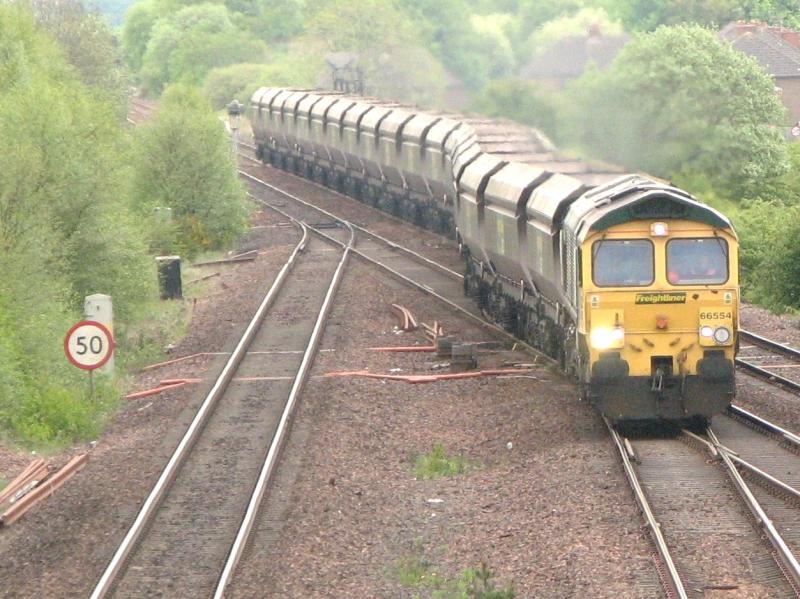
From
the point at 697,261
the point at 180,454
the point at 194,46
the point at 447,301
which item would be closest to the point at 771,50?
the point at 194,46

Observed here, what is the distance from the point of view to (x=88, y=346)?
696 inches

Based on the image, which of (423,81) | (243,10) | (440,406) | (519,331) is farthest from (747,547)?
(243,10)

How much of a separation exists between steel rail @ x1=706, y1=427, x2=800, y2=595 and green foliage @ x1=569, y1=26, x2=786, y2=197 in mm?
19690

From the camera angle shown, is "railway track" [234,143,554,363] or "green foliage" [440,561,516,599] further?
"railway track" [234,143,554,363]

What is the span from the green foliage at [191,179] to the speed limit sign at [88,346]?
67.9ft

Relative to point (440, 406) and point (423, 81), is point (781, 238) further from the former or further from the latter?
point (423, 81)

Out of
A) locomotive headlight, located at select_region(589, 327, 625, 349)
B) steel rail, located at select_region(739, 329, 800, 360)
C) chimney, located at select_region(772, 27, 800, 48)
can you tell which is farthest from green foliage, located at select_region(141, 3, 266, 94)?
locomotive headlight, located at select_region(589, 327, 625, 349)

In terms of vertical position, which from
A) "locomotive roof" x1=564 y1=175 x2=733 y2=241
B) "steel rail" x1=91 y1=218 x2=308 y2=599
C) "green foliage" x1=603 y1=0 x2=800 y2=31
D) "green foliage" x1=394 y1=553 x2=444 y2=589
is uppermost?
"green foliage" x1=603 y1=0 x2=800 y2=31

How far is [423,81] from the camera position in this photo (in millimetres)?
67562

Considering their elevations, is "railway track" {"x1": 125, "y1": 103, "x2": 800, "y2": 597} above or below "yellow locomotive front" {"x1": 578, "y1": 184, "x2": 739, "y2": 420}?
below

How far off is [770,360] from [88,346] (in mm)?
9982

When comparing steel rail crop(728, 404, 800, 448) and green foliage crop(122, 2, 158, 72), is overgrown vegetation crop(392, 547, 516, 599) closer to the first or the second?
steel rail crop(728, 404, 800, 448)

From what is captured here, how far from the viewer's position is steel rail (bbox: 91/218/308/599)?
12297mm

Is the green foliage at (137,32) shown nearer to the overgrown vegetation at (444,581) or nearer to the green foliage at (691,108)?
the green foliage at (691,108)
